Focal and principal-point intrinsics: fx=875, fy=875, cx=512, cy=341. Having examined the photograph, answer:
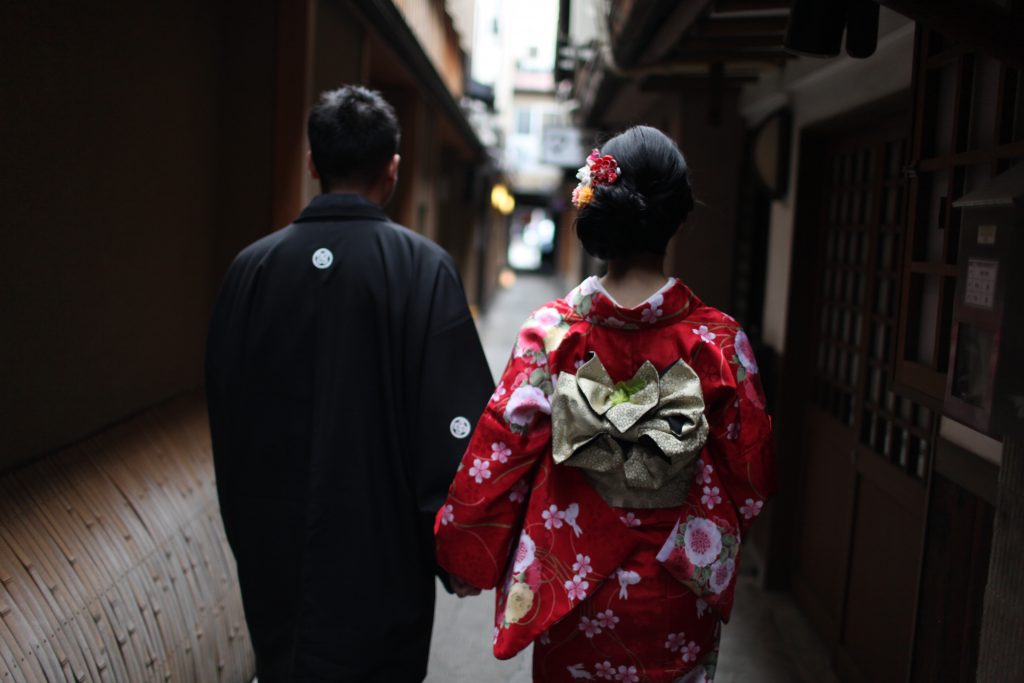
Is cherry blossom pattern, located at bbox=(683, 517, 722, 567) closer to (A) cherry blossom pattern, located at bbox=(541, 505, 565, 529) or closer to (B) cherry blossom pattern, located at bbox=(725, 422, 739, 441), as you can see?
(B) cherry blossom pattern, located at bbox=(725, 422, 739, 441)

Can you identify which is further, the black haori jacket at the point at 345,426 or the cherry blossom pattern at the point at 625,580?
the black haori jacket at the point at 345,426

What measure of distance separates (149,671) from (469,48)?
1530 centimetres

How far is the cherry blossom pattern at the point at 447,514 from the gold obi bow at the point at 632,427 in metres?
0.44

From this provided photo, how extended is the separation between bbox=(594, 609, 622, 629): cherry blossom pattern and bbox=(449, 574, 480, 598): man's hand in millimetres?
433

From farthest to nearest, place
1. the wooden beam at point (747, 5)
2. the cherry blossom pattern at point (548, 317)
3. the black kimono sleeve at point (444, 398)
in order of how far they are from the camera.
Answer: the wooden beam at point (747, 5)
the black kimono sleeve at point (444, 398)
the cherry blossom pattern at point (548, 317)

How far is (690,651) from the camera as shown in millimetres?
2645

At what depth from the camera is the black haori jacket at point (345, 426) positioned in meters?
3.05

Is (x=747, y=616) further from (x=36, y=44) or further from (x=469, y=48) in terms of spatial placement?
(x=469, y=48)

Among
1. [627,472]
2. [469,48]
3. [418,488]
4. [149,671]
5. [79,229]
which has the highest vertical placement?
[469,48]

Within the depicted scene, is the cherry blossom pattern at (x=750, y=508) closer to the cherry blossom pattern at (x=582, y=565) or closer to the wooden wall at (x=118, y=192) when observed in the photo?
the cherry blossom pattern at (x=582, y=565)

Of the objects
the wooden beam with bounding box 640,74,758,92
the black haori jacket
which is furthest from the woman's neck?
the wooden beam with bounding box 640,74,758,92

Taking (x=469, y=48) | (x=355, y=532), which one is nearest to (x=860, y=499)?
(x=355, y=532)

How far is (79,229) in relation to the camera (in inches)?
135

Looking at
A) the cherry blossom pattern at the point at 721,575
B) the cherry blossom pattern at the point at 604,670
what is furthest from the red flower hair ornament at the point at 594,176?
the cherry blossom pattern at the point at 604,670
